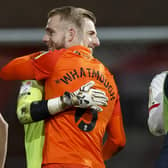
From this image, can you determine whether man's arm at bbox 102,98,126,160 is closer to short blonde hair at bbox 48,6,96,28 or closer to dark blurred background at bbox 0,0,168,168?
short blonde hair at bbox 48,6,96,28

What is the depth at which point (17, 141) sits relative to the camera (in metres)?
4.82

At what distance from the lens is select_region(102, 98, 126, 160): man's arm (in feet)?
10.5

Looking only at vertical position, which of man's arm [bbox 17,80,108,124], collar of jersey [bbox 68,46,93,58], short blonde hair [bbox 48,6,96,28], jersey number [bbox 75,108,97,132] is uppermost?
short blonde hair [bbox 48,6,96,28]

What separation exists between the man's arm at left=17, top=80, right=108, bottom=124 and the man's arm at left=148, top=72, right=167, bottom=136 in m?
0.27

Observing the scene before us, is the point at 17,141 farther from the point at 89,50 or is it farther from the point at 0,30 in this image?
the point at 89,50

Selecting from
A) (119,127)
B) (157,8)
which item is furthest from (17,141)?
(119,127)

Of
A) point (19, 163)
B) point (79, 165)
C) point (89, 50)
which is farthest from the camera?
point (19, 163)

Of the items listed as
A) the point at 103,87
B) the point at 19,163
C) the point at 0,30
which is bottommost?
the point at 19,163

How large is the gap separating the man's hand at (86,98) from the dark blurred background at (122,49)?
176 centimetres

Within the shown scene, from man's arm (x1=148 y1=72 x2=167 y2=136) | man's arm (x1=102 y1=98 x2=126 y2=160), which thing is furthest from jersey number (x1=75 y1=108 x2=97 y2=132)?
man's arm (x1=148 y1=72 x2=167 y2=136)

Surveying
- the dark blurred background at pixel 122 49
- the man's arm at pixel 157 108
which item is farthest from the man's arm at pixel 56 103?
the dark blurred background at pixel 122 49

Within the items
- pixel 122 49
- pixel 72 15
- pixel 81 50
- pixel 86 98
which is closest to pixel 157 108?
pixel 86 98

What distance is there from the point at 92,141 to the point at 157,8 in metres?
2.39

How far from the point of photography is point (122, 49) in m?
5.14
